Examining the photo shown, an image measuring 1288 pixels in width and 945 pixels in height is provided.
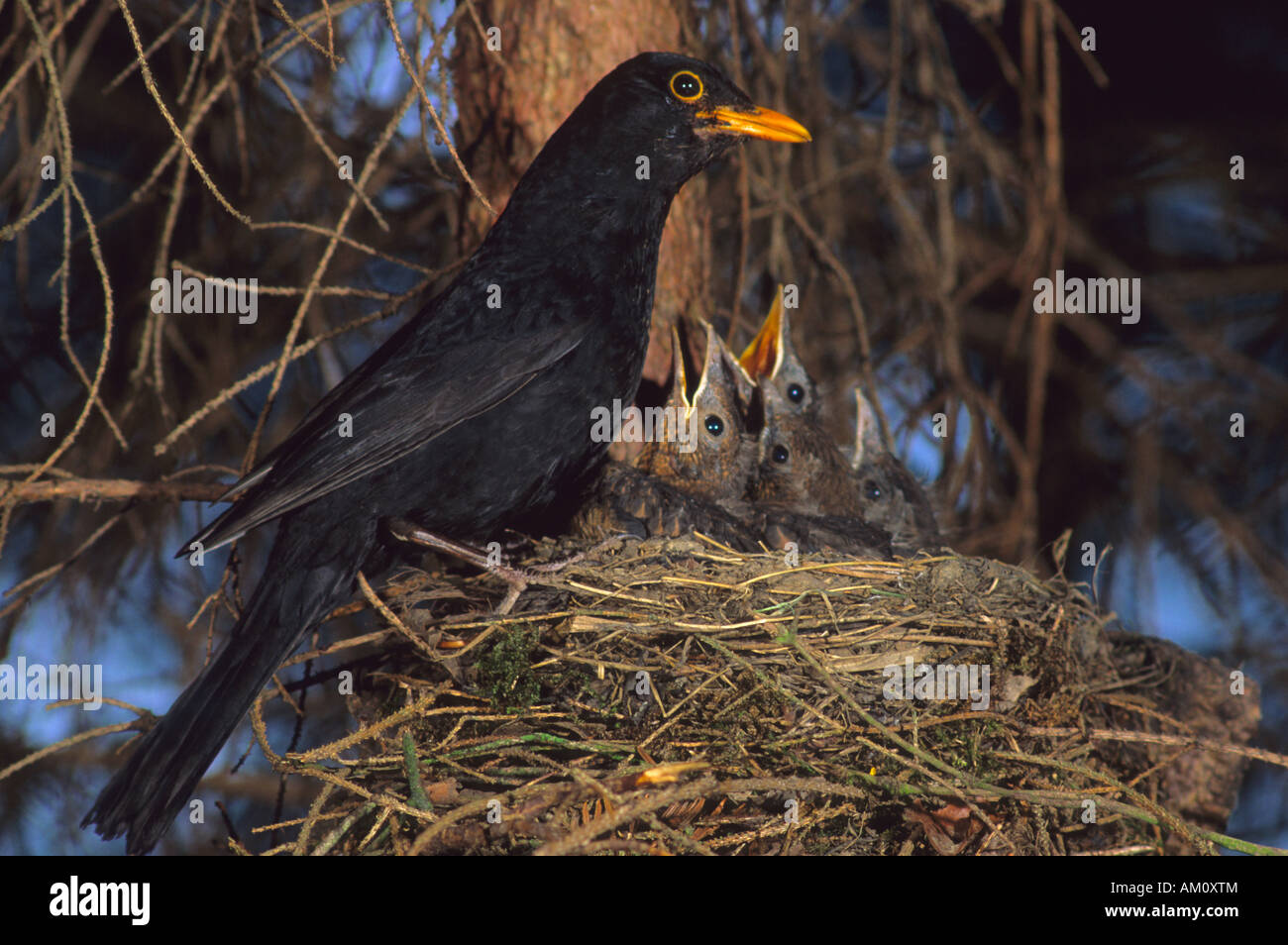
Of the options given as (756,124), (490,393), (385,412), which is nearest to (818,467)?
(756,124)

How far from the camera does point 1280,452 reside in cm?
518

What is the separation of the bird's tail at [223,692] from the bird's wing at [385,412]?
0.87 ft

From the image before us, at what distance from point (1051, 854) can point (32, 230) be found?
16.6 ft

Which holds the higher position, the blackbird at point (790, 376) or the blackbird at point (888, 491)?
the blackbird at point (790, 376)

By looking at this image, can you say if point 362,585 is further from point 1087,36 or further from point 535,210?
point 1087,36

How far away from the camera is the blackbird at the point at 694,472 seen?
393 centimetres

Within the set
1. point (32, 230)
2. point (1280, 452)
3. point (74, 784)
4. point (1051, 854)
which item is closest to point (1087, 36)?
point (1280, 452)

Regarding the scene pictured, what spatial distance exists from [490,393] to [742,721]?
1.35 m

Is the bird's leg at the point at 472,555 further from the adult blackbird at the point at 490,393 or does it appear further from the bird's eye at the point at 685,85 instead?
the bird's eye at the point at 685,85

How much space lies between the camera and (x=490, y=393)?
3.69m

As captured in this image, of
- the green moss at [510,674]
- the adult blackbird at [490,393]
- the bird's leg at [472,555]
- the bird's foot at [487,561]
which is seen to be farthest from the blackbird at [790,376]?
the green moss at [510,674]

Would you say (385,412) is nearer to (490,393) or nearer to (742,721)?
(490,393)

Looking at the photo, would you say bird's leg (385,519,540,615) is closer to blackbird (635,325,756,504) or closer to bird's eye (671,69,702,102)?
blackbird (635,325,756,504)

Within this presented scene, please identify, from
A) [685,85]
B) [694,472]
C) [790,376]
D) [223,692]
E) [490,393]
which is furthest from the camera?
[790,376]
